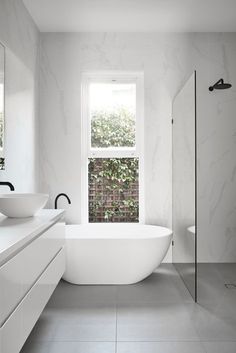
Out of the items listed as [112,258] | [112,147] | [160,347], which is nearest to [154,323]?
[160,347]

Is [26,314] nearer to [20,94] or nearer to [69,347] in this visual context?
[69,347]

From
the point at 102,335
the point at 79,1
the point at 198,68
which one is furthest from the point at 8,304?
the point at 198,68

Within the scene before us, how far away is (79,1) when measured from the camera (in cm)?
333

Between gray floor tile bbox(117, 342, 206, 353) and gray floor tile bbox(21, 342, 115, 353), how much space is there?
0.09 metres

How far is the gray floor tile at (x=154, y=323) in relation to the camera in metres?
2.31

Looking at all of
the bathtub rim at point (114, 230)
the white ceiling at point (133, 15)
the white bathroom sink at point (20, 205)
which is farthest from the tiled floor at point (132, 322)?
the white ceiling at point (133, 15)

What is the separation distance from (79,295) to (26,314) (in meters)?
1.54

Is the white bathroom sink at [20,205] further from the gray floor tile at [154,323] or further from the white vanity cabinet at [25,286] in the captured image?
the gray floor tile at [154,323]

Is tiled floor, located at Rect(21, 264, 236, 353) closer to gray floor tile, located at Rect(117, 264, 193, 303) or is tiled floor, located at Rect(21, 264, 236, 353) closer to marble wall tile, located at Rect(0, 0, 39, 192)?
gray floor tile, located at Rect(117, 264, 193, 303)

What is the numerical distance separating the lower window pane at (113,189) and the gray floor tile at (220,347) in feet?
7.27

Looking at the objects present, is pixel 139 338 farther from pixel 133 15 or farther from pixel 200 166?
pixel 133 15

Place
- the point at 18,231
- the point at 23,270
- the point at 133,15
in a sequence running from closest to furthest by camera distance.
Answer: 1. the point at 23,270
2. the point at 18,231
3. the point at 133,15

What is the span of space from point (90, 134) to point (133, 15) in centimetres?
147

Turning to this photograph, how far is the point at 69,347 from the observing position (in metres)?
2.18
